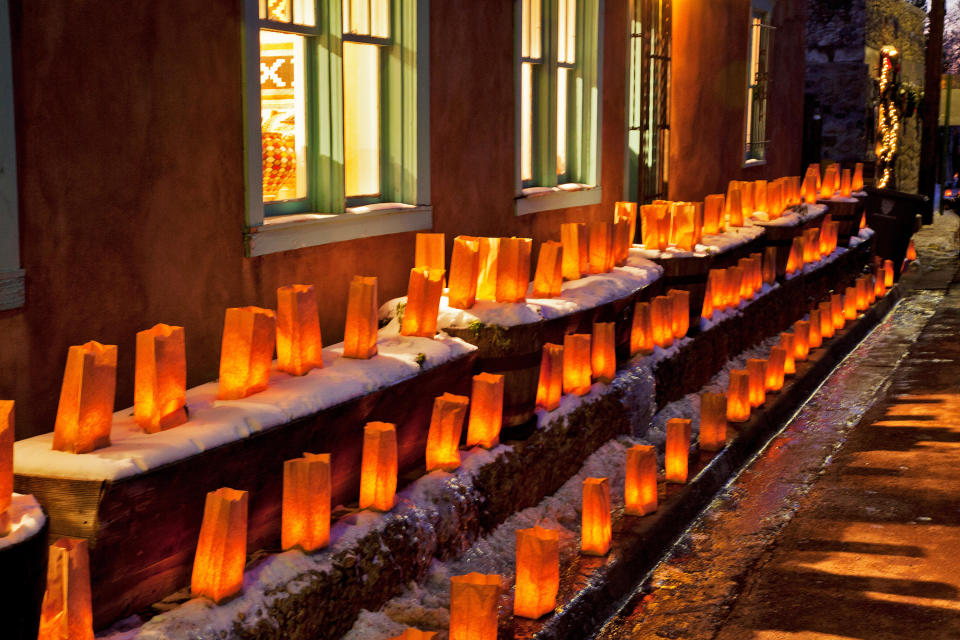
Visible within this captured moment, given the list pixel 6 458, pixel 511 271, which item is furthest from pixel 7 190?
pixel 511 271

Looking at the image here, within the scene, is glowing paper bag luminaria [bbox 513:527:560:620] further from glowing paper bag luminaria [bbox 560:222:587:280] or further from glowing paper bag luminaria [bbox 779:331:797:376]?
glowing paper bag luminaria [bbox 779:331:797:376]

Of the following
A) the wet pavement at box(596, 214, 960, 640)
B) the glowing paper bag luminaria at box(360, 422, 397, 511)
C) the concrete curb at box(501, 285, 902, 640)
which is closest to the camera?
the glowing paper bag luminaria at box(360, 422, 397, 511)

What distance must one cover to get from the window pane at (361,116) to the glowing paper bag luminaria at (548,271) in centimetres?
106

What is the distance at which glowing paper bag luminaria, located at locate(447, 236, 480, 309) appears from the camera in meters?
5.45

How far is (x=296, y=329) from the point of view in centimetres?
434

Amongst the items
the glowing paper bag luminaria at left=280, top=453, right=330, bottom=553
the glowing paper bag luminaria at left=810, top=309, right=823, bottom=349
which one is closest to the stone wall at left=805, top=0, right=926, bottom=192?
the glowing paper bag luminaria at left=810, top=309, right=823, bottom=349

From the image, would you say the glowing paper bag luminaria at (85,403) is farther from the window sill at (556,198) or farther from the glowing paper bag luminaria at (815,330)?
the glowing paper bag luminaria at (815,330)

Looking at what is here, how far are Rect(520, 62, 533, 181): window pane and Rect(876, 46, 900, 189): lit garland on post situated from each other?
1722 cm

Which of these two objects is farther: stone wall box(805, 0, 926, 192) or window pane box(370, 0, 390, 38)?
stone wall box(805, 0, 926, 192)

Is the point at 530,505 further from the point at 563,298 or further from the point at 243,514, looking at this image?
the point at 243,514

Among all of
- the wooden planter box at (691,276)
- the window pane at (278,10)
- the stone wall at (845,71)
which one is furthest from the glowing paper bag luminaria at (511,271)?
the stone wall at (845,71)

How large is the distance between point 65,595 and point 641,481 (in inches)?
129

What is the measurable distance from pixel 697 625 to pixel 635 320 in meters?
2.83

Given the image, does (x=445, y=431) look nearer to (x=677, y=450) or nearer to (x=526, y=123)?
(x=677, y=450)
